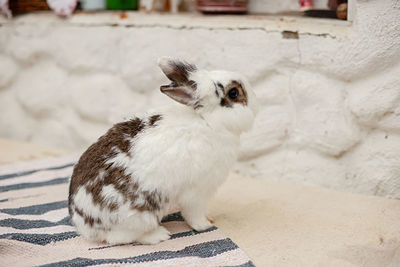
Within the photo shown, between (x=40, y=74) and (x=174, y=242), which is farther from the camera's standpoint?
(x=40, y=74)

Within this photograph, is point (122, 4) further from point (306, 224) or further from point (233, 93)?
point (306, 224)

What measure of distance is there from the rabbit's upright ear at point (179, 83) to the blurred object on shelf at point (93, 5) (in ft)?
4.64

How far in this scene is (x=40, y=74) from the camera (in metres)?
2.89

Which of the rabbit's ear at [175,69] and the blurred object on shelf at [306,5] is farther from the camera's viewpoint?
the blurred object on shelf at [306,5]

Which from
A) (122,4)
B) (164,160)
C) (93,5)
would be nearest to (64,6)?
(93,5)

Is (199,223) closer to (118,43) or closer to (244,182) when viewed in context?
(244,182)

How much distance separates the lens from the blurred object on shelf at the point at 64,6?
8.87 ft

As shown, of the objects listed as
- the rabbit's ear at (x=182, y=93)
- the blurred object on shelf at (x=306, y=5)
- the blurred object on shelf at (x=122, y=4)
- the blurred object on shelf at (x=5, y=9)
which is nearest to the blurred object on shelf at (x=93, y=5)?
the blurred object on shelf at (x=122, y=4)

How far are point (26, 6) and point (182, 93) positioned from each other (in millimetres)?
1868

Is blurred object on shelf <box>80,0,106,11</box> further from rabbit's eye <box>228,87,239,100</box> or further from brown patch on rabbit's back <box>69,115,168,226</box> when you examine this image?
rabbit's eye <box>228,87,239,100</box>

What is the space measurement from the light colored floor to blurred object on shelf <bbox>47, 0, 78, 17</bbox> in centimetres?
139

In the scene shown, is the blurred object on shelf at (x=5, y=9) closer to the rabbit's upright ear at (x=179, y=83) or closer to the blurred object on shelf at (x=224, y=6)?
the blurred object on shelf at (x=224, y=6)

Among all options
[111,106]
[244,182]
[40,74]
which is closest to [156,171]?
[244,182]

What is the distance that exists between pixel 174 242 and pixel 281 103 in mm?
911
